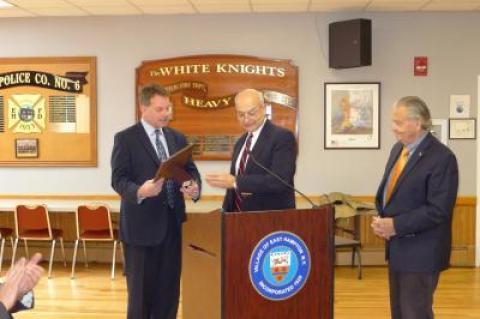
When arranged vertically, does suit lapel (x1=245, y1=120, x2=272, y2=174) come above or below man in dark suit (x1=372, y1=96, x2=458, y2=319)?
above

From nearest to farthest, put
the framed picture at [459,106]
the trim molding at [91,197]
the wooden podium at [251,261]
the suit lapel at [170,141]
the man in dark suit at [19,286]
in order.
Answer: the man in dark suit at [19,286] → the wooden podium at [251,261] → the suit lapel at [170,141] → the framed picture at [459,106] → the trim molding at [91,197]

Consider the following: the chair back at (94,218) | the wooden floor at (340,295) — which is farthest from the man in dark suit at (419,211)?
the chair back at (94,218)

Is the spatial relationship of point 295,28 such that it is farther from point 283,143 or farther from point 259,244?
point 259,244

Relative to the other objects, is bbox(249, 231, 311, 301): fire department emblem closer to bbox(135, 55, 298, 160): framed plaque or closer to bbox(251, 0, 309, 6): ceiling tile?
bbox(251, 0, 309, 6): ceiling tile

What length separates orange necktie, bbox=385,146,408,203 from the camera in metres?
3.29

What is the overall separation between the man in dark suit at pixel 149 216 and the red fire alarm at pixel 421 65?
469 cm

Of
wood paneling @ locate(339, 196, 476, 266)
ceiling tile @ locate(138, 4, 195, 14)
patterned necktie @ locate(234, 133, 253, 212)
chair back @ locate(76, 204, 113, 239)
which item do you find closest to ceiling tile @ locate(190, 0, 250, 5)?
ceiling tile @ locate(138, 4, 195, 14)

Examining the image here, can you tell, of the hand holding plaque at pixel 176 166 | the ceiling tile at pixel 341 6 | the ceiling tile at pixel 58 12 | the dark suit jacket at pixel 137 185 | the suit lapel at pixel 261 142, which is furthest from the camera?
the ceiling tile at pixel 58 12

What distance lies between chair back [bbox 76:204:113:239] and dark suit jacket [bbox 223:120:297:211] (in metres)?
3.55

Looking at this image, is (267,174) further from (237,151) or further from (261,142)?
(237,151)

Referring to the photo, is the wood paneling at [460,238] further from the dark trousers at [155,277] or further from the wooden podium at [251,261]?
the wooden podium at [251,261]

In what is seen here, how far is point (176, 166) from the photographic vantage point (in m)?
3.04

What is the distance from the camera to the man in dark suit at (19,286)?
1961mm

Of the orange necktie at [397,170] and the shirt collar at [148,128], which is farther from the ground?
the shirt collar at [148,128]
